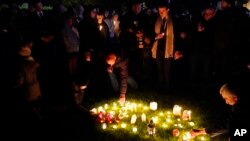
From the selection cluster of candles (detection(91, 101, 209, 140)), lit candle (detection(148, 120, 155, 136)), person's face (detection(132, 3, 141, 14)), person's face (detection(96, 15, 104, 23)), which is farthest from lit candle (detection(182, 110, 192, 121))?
person's face (detection(96, 15, 104, 23))

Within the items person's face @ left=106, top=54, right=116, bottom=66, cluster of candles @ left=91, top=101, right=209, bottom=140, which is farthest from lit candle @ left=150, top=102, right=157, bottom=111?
person's face @ left=106, top=54, right=116, bottom=66

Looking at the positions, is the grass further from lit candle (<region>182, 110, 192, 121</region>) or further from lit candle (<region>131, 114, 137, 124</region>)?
lit candle (<region>182, 110, 192, 121</region>)

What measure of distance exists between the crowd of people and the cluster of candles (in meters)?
0.44

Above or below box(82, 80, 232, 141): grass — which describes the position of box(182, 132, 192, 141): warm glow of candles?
below

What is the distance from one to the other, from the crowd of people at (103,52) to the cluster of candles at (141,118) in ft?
1.44

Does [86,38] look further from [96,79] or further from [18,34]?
[18,34]

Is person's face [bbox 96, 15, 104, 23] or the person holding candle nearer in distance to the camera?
the person holding candle

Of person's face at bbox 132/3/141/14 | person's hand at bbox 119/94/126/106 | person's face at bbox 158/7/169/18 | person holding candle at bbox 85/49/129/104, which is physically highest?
person's face at bbox 132/3/141/14

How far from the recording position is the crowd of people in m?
7.35

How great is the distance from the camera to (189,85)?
10336mm

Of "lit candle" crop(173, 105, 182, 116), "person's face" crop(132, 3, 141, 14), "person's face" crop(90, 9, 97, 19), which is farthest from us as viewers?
"person's face" crop(132, 3, 141, 14)

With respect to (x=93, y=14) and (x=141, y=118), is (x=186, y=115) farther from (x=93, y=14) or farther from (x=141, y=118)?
(x=93, y=14)

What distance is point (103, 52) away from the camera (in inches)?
335

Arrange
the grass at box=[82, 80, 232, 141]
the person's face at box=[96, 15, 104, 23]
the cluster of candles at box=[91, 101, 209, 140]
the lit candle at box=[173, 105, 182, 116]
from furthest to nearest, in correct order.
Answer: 1. the person's face at box=[96, 15, 104, 23]
2. the lit candle at box=[173, 105, 182, 116]
3. the cluster of candles at box=[91, 101, 209, 140]
4. the grass at box=[82, 80, 232, 141]
